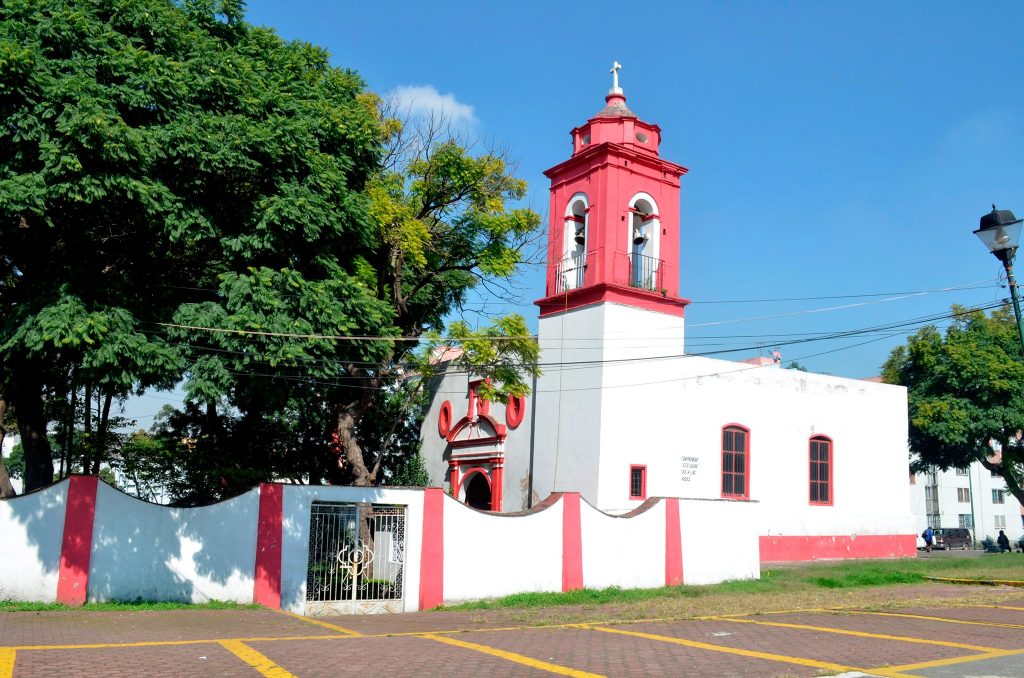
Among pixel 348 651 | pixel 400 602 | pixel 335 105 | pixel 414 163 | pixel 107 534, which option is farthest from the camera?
pixel 414 163

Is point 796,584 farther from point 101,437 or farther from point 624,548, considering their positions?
point 101,437

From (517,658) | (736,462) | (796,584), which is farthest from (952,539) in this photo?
A: (517,658)

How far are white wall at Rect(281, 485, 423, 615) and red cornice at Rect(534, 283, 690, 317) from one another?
22.7ft

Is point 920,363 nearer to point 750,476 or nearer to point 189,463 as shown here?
point 750,476

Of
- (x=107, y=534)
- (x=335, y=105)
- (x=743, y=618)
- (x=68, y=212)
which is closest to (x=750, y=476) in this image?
(x=743, y=618)

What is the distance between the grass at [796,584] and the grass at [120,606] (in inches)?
143

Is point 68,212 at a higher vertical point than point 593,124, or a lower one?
lower

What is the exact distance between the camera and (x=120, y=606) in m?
13.0

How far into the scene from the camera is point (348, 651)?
966 cm

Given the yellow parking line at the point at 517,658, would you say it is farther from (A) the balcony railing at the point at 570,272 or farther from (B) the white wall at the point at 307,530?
(A) the balcony railing at the point at 570,272

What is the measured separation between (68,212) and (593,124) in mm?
12286

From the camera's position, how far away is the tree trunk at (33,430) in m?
15.0

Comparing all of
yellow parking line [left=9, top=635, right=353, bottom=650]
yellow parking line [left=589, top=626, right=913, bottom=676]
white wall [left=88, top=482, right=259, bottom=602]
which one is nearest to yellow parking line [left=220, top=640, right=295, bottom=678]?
yellow parking line [left=9, top=635, right=353, bottom=650]

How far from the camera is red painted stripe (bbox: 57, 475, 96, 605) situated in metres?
12.9
